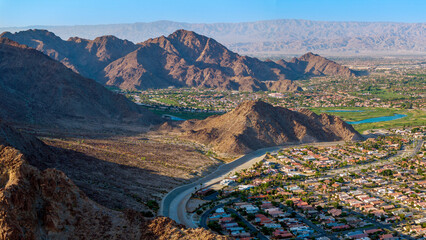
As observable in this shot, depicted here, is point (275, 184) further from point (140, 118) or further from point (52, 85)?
point (52, 85)

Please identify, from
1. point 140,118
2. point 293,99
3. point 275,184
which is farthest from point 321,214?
point 293,99

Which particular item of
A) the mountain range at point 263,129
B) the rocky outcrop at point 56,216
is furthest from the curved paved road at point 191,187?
the rocky outcrop at point 56,216

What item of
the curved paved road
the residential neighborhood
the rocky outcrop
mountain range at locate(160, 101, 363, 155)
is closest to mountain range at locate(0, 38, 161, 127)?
mountain range at locate(160, 101, 363, 155)

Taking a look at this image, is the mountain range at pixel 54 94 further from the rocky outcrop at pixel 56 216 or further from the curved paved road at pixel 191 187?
the rocky outcrop at pixel 56 216

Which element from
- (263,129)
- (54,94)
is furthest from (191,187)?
(54,94)

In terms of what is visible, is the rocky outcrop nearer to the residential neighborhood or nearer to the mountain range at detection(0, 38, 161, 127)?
the residential neighborhood

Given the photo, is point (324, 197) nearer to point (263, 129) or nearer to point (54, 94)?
point (263, 129)

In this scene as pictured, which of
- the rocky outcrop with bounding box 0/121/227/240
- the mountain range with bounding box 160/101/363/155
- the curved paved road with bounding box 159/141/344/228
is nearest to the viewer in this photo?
the rocky outcrop with bounding box 0/121/227/240
